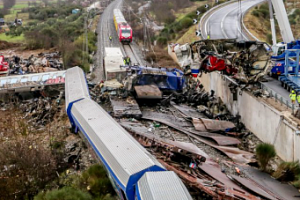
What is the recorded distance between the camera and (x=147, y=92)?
21.7 m

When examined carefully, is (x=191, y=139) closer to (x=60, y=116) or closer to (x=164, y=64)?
(x=60, y=116)

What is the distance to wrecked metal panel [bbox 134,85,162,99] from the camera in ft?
70.6

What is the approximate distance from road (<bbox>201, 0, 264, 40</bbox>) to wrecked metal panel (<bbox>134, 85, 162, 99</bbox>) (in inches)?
787

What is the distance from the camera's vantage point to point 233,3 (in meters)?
64.2

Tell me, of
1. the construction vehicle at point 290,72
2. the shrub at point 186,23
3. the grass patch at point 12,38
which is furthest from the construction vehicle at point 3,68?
the shrub at point 186,23

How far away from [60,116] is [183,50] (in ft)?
29.7

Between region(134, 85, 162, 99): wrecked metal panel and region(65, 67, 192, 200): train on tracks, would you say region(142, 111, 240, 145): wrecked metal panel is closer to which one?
region(134, 85, 162, 99): wrecked metal panel

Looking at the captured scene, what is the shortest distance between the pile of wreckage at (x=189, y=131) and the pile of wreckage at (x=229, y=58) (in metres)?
2.08

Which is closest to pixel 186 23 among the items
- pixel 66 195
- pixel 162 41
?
pixel 162 41

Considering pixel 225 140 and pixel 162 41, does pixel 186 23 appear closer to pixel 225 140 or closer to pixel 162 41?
pixel 162 41

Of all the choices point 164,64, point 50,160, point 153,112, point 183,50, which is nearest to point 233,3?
point 164,64

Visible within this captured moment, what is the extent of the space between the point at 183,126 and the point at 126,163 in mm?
9610

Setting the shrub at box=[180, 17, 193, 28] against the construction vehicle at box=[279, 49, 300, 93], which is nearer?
the construction vehicle at box=[279, 49, 300, 93]

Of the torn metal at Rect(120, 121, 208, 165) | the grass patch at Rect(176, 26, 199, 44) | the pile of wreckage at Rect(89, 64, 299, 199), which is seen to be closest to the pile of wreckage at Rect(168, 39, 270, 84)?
the pile of wreckage at Rect(89, 64, 299, 199)
